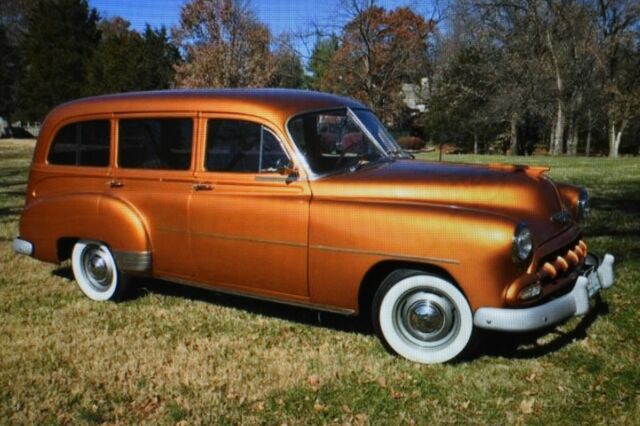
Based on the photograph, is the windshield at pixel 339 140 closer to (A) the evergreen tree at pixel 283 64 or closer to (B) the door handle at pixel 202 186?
(B) the door handle at pixel 202 186

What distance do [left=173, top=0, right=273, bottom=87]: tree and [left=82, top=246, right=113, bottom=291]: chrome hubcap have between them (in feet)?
112

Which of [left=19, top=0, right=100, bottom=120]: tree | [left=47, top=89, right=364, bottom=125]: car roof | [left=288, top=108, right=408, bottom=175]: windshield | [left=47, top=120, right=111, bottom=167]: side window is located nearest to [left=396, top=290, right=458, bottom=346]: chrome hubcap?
[left=288, top=108, right=408, bottom=175]: windshield

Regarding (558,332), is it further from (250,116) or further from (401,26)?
(401,26)

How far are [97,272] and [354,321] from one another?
251cm

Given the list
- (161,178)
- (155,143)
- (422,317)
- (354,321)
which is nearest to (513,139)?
(354,321)

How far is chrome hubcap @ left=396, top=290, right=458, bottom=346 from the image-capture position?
407 cm

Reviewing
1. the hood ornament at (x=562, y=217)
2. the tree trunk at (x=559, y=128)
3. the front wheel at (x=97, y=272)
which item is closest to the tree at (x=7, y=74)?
the tree trunk at (x=559, y=128)

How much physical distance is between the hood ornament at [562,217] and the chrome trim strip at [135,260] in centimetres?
328

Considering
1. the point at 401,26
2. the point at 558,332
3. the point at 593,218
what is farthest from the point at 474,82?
the point at 558,332

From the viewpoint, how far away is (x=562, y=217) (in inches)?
170

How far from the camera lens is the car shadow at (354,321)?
4.40 meters

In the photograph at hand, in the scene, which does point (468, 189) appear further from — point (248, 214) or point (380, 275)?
point (248, 214)

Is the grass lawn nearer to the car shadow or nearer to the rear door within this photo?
the car shadow

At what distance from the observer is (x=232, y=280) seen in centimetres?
482
